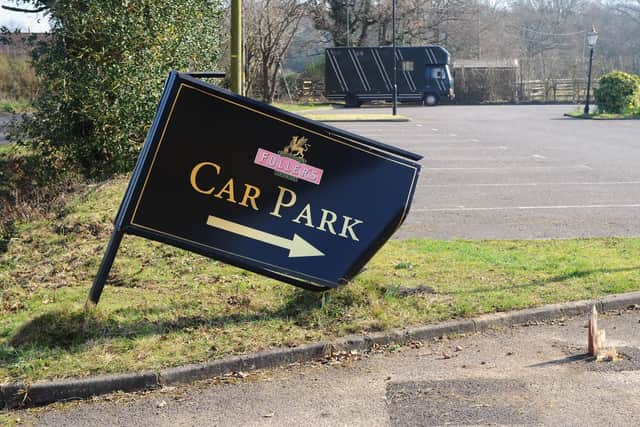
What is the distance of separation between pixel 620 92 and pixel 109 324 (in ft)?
105

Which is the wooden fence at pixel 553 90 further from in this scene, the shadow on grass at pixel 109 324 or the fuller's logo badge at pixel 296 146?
the fuller's logo badge at pixel 296 146

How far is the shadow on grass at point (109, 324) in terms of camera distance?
5.61 meters

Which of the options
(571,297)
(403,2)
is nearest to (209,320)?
(571,297)

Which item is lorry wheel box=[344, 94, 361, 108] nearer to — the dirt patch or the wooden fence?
the wooden fence

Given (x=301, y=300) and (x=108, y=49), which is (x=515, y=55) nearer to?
(x=108, y=49)

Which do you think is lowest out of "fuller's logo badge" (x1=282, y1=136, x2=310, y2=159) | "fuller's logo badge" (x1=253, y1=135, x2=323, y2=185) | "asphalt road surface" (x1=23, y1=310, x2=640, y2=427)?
"asphalt road surface" (x1=23, y1=310, x2=640, y2=427)

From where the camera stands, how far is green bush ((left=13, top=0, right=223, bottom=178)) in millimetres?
13172

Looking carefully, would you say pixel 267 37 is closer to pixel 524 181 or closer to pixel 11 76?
pixel 11 76

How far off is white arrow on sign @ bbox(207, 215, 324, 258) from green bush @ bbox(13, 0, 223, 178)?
786 cm

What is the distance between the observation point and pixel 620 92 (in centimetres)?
3419

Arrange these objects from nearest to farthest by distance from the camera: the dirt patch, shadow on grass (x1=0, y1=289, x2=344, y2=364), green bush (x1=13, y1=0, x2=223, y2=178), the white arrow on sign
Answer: the dirt patch → shadow on grass (x1=0, y1=289, x2=344, y2=364) → the white arrow on sign → green bush (x1=13, y1=0, x2=223, y2=178)

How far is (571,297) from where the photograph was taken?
6852 mm

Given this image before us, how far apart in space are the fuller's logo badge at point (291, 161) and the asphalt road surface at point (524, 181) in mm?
3889

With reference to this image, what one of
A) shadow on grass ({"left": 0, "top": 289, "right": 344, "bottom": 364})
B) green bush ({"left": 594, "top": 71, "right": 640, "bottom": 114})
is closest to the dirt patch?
shadow on grass ({"left": 0, "top": 289, "right": 344, "bottom": 364})
